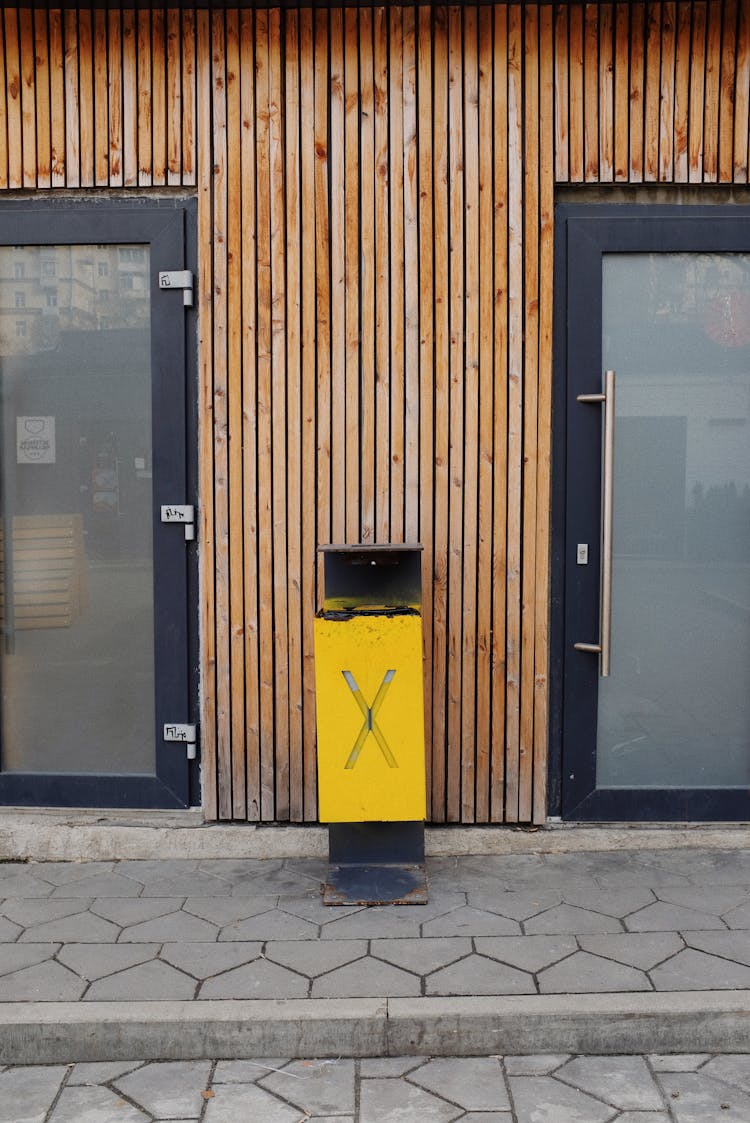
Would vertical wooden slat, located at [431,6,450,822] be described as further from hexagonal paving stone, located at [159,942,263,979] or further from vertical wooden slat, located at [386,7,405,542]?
hexagonal paving stone, located at [159,942,263,979]

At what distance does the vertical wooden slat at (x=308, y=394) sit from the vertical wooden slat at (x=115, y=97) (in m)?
0.90

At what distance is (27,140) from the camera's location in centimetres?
516

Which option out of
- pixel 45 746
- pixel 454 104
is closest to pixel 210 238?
pixel 454 104

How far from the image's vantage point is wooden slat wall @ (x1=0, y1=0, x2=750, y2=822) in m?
5.05

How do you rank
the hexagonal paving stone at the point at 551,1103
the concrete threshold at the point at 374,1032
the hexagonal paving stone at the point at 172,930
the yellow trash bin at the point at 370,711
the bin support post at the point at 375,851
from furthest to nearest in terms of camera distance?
the bin support post at the point at 375,851 → the yellow trash bin at the point at 370,711 → the hexagonal paving stone at the point at 172,930 → the concrete threshold at the point at 374,1032 → the hexagonal paving stone at the point at 551,1103

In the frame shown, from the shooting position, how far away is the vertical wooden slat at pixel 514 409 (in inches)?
198


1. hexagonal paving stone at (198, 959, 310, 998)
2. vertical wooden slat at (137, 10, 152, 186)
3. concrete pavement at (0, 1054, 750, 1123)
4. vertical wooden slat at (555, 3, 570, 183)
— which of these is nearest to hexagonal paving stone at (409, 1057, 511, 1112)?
concrete pavement at (0, 1054, 750, 1123)

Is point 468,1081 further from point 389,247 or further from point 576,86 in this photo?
point 576,86

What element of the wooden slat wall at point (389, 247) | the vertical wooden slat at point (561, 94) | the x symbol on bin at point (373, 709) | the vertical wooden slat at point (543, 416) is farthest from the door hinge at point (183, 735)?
the vertical wooden slat at point (561, 94)

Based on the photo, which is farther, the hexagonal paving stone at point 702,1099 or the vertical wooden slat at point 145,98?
the vertical wooden slat at point 145,98

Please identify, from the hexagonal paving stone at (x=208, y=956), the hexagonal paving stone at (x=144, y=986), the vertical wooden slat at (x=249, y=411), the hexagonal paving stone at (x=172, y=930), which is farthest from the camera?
the vertical wooden slat at (x=249, y=411)

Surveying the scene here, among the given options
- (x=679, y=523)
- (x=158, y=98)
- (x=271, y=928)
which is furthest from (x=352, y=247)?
(x=271, y=928)

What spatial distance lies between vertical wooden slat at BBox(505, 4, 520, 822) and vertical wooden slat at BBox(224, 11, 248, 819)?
4.37 feet

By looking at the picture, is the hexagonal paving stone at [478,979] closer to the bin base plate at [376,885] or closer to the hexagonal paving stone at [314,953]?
the hexagonal paving stone at [314,953]
